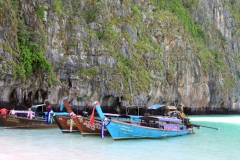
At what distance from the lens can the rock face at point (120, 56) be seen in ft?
117

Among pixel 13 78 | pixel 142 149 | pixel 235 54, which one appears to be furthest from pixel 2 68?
pixel 235 54

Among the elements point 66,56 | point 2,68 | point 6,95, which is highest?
point 66,56

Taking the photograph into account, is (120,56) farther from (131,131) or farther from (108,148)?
(108,148)

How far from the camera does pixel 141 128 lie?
1995cm

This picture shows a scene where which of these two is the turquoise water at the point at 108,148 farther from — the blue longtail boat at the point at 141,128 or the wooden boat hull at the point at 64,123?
the wooden boat hull at the point at 64,123

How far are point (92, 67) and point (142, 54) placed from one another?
473 inches

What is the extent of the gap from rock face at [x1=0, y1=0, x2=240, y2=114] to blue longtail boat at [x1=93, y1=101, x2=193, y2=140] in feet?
27.1

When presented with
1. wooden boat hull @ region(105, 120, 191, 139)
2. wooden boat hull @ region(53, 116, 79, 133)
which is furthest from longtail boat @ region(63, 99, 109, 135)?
wooden boat hull @ region(105, 120, 191, 139)

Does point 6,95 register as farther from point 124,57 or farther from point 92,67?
point 124,57

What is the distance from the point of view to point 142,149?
652 inches

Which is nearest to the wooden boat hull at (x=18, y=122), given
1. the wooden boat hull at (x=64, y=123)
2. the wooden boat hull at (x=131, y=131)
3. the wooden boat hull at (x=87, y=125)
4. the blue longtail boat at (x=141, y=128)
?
the wooden boat hull at (x=64, y=123)

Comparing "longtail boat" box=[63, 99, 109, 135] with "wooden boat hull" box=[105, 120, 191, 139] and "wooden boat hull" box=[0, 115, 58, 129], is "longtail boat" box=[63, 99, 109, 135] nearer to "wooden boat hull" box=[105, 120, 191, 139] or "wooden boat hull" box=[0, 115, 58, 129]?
"wooden boat hull" box=[105, 120, 191, 139]

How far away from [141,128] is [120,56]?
2831 centimetres

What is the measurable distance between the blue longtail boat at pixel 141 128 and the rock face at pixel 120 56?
8263mm
